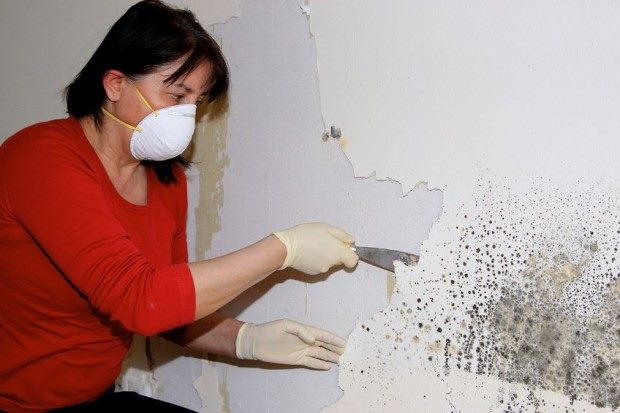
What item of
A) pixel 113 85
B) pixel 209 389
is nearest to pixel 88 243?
pixel 113 85

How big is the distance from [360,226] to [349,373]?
0.34 m

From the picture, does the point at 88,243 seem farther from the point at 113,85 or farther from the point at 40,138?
the point at 113,85

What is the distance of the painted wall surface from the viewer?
42.3 inches

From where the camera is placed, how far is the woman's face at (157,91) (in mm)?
1214

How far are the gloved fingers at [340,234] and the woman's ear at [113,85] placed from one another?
1.72 ft

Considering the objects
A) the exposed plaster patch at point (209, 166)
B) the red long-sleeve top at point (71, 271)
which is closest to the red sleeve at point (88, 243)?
the red long-sleeve top at point (71, 271)

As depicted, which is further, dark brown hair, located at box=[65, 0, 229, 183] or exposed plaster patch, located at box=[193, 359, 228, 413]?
exposed plaster patch, located at box=[193, 359, 228, 413]

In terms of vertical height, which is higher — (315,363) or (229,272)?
(229,272)

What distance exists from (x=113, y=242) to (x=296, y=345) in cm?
52

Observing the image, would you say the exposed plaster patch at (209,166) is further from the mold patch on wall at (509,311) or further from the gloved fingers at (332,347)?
the mold patch on wall at (509,311)

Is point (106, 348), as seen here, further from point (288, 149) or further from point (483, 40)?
point (483, 40)

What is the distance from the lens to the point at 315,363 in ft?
4.61

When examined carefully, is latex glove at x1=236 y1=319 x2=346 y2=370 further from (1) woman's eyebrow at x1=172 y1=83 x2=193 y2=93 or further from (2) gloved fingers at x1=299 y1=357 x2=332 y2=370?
(1) woman's eyebrow at x1=172 y1=83 x2=193 y2=93

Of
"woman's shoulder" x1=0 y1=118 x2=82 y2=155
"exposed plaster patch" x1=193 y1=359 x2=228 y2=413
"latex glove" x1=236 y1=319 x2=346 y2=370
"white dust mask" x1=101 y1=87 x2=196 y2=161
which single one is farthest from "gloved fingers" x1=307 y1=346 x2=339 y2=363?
"woman's shoulder" x1=0 y1=118 x2=82 y2=155
